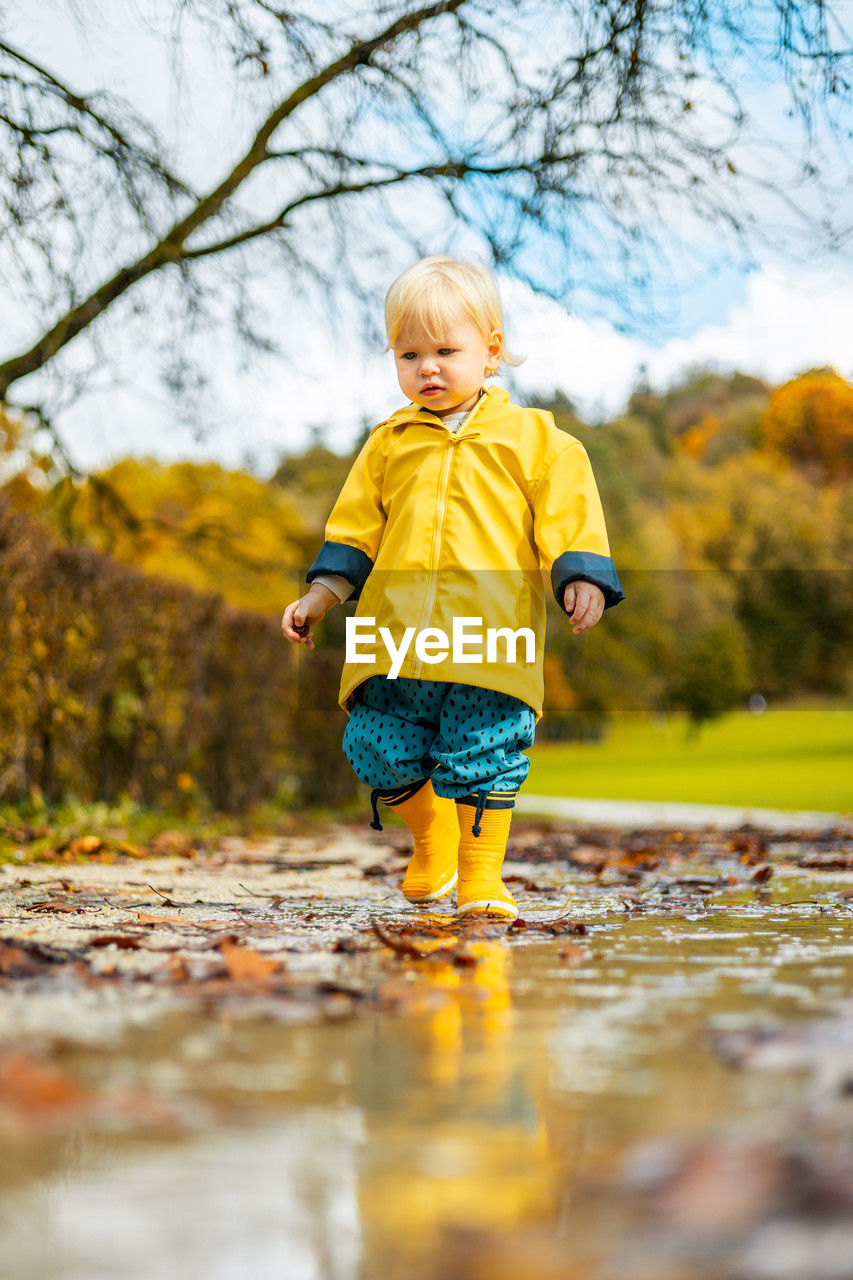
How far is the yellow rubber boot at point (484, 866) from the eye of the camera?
2.91m

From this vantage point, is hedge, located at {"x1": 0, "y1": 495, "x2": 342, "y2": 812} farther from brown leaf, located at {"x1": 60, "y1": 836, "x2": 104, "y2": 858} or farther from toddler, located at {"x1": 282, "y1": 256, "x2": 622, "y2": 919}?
toddler, located at {"x1": 282, "y1": 256, "x2": 622, "y2": 919}

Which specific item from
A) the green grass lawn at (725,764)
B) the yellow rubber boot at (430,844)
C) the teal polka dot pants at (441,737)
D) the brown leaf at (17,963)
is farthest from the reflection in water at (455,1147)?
the green grass lawn at (725,764)

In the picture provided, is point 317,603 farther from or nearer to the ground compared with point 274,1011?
farther from the ground

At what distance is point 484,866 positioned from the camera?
3025 millimetres

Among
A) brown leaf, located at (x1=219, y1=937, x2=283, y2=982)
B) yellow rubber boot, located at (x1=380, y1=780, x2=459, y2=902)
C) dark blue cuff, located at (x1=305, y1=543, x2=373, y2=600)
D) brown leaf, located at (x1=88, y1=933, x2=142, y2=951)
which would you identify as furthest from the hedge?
brown leaf, located at (x1=219, y1=937, x2=283, y2=982)

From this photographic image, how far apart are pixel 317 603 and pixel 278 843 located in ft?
11.4

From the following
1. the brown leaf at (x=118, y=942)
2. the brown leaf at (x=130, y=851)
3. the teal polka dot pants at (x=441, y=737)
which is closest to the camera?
the brown leaf at (x=118, y=942)

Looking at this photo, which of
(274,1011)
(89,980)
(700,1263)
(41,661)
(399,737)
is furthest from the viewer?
(41,661)

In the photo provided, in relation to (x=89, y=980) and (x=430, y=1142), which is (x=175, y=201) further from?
(x=430, y=1142)

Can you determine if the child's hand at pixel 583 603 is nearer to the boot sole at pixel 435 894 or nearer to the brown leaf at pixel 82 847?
the boot sole at pixel 435 894

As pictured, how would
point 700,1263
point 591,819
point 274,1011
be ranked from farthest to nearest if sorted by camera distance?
point 591,819
point 274,1011
point 700,1263

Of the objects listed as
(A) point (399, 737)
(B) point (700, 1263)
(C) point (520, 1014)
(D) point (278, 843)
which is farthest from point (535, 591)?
(D) point (278, 843)

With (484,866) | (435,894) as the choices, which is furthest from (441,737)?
(435,894)

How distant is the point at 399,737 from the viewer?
3.21 meters
